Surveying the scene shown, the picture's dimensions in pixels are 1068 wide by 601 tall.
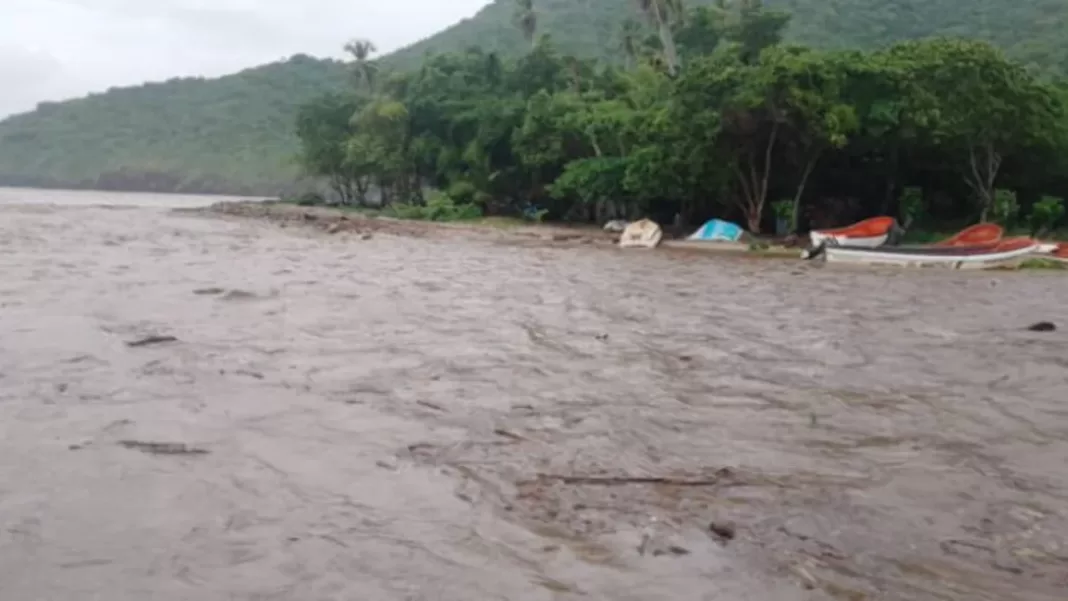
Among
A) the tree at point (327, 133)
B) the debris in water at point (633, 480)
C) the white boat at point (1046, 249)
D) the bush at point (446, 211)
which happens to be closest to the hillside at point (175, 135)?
the tree at point (327, 133)

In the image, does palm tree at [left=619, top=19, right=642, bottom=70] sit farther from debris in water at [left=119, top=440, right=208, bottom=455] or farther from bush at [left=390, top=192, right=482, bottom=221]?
debris in water at [left=119, top=440, right=208, bottom=455]

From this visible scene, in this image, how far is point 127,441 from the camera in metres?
6.78

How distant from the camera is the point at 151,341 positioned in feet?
35.6

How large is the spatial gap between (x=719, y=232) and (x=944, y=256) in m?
10.3

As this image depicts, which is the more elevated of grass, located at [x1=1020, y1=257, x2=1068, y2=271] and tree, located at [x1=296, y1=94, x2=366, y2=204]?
tree, located at [x1=296, y1=94, x2=366, y2=204]

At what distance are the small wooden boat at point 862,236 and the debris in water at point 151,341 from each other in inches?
807

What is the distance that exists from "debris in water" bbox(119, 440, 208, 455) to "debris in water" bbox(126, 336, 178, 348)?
4.13 meters

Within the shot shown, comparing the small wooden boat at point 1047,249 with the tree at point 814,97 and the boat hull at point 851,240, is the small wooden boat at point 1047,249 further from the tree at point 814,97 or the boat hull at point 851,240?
the tree at point 814,97

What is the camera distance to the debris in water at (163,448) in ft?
21.5

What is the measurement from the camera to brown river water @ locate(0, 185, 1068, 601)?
4707mm

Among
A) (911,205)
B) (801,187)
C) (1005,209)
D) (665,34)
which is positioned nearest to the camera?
(1005,209)

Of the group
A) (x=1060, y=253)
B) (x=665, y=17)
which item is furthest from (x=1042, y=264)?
(x=665, y=17)

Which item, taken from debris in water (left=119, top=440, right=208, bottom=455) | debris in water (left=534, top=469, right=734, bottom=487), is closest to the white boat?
debris in water (left=534, top=469, right=734, bottom=487)

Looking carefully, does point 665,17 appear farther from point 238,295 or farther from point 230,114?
point 230,114
